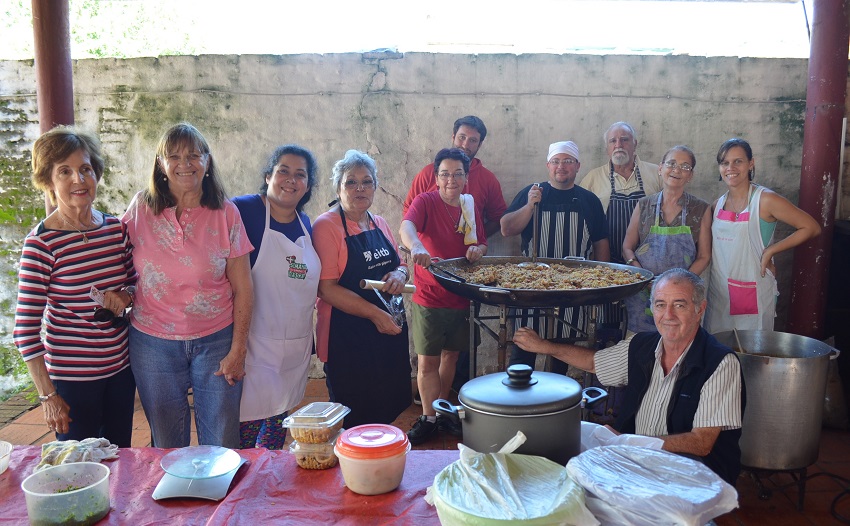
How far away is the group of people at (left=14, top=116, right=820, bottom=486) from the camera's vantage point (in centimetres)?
236

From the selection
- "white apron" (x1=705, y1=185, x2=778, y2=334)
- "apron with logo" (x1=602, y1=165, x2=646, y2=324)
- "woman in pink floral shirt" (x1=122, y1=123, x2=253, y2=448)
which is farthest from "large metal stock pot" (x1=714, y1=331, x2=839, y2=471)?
"woman in pink floral shirt" (x1=122, y1=123, x2=253, y2=448)

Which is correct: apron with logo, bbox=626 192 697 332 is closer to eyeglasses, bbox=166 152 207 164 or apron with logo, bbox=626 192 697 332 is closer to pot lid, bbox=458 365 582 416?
pot lid, bbox=458 365 582 416

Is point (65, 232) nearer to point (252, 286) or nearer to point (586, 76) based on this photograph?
point (252, 286)

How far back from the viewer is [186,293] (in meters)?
2.49

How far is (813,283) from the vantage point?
436 centimetres

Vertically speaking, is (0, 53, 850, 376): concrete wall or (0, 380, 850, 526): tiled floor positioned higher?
(0, 53, 850, 376): concrete wall

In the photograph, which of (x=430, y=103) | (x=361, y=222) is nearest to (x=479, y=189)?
(x=430, y=103)

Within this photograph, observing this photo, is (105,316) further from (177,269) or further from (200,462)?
(200,462)

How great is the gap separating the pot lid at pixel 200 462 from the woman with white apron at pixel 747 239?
3.22m

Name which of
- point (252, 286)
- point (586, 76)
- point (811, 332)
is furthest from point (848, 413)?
point (252, 286)

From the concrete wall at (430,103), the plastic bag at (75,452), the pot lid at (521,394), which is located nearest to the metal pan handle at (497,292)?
the pot lid at (521,394)

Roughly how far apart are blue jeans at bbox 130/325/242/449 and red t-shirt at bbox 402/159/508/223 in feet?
6.71

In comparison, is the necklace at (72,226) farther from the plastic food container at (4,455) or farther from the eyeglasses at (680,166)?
the eyeglasses at (680,166)

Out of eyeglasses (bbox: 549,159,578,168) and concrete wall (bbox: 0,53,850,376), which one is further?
concrete wall (bbox: 0,53,850,376)
